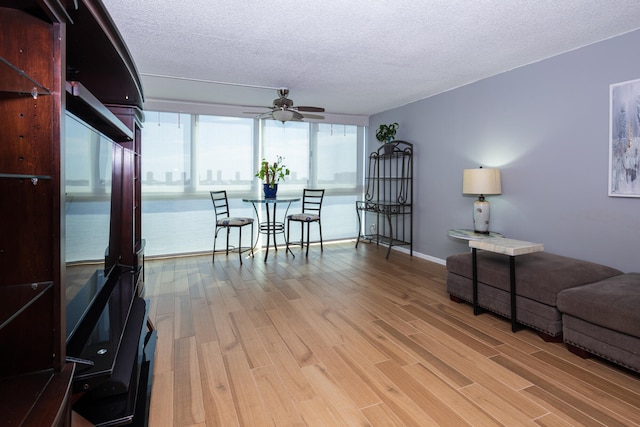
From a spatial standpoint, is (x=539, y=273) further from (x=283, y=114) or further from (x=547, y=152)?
(x=283, y=114)

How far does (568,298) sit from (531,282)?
0.29 meters

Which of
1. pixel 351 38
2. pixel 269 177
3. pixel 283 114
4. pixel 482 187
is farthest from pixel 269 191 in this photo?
pixel 482 187

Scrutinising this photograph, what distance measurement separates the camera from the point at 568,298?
234cm

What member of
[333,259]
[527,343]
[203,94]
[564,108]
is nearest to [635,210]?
[564,108]

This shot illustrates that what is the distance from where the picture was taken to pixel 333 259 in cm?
516

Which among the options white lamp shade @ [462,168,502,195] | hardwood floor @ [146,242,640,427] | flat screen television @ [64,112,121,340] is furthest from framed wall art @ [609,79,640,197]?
flat screen television @ [64,112,121,340]

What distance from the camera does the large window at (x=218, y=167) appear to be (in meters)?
5.26

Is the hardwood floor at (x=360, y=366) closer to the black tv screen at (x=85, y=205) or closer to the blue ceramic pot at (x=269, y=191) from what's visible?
the black tv screen at (x=85, y=205)

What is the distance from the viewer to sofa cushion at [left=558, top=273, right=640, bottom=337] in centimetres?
202

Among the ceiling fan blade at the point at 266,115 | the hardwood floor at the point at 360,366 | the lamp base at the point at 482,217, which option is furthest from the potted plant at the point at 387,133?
the hardwood floor at the point at 360,366

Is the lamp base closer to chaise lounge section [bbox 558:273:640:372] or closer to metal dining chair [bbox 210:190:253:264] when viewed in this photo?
chaise lounge section [bbox 558:273:640:372]

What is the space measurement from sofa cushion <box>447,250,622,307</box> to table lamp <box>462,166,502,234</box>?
0.76m

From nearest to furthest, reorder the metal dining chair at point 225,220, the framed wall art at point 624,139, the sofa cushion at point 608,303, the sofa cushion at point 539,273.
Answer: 1. the sofa cushion at point 608,303
2. the sofa cushion at point 539,273
3. the framed wall art at point 624,139
4. the metal dining chair at point 225,220

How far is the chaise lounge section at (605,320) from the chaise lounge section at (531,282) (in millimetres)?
96
